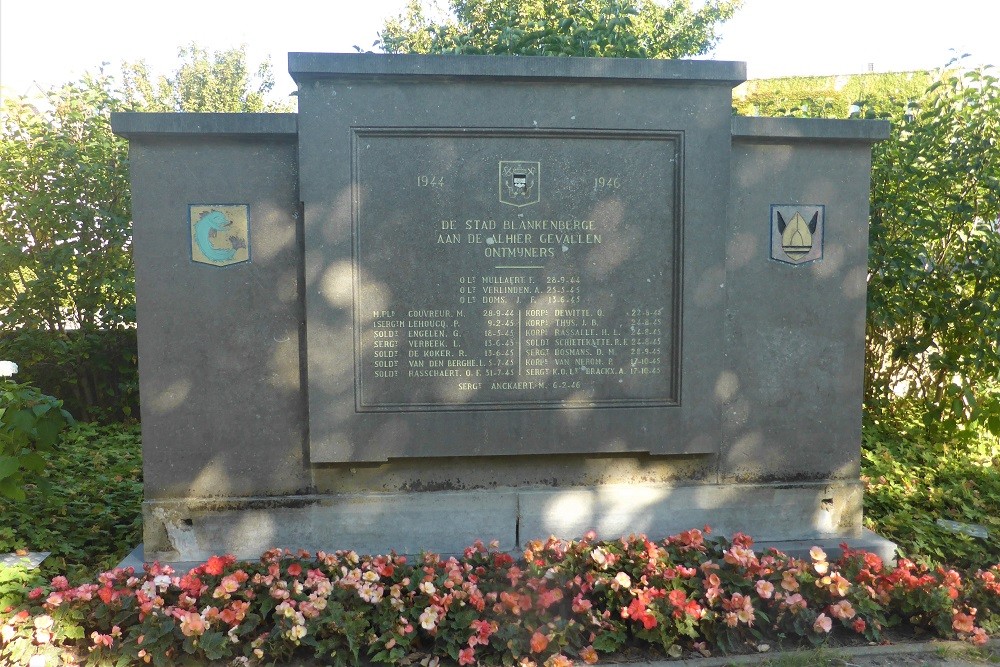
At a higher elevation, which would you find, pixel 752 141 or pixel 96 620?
pixel 752 141

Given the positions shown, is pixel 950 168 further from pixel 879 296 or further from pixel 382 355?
pixel 382 355

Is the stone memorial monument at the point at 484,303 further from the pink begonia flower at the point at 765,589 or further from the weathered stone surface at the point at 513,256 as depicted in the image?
the pink begonia flower at the point at 765,589

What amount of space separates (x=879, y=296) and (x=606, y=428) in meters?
3.46

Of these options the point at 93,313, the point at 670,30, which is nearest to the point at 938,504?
the point at 93,313

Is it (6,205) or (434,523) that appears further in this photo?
(6,205)

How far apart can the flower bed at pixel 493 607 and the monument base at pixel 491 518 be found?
0.46 meters

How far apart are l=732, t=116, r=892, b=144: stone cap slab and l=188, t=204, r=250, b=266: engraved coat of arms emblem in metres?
2.87

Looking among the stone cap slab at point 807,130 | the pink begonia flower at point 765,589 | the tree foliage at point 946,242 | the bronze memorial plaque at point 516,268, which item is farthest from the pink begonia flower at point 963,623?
the tree foliage at point 946,242

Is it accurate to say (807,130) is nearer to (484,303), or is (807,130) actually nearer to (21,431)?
(484,303)

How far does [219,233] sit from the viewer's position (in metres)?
4.34

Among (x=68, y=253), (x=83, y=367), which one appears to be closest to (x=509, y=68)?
(x=68, y=253)

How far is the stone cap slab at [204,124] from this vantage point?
4.18m

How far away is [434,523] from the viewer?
4512 mm

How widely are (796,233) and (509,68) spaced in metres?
1.96
